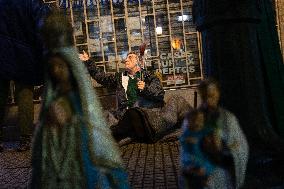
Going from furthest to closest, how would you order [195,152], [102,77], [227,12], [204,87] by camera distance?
1. [102,77]
2. [227,12]
3. [204,87]
4. [195,152]

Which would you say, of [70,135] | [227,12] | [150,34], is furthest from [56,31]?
[150,34]

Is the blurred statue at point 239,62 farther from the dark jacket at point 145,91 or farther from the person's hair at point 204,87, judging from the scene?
the dark jacket at point 145,91

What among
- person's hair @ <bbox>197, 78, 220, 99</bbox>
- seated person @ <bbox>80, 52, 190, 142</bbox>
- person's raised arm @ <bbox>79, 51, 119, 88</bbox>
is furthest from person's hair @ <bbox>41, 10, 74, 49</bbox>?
person's raised arm @ <bbox>79, 51, 119, 88</bbox>

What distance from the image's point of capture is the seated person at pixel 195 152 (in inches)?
91.3

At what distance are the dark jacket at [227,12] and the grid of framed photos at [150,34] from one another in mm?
6059

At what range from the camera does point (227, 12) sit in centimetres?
307

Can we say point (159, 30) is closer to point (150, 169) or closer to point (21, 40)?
point (21, 40)

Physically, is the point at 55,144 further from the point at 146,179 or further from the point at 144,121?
the point at 144,121

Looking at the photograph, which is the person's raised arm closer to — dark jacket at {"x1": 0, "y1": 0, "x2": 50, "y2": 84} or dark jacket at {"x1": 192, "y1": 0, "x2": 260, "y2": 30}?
dark jacket at {"x1": 0, "y1": 0, "x2": 50, "y2": 84}

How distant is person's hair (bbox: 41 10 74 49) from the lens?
2.50 metres

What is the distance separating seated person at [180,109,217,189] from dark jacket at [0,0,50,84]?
3.41 metres

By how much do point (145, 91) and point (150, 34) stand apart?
2.79 meters

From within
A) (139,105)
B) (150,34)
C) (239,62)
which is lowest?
(139,105)

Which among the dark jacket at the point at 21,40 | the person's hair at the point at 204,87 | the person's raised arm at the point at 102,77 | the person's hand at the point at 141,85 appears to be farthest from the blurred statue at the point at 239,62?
the person's raised arm at the point at 102,77
